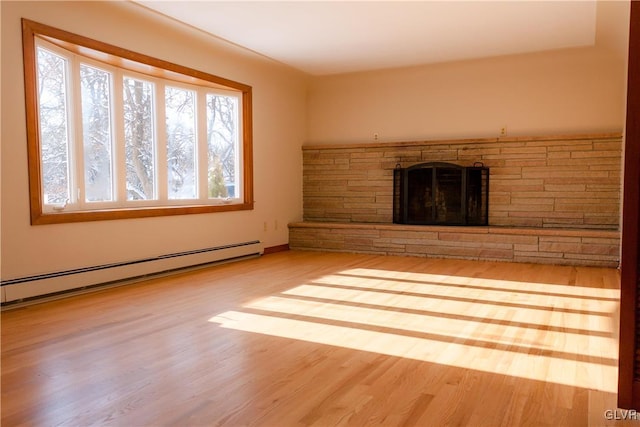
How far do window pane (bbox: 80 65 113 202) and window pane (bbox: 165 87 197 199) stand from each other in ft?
2.31

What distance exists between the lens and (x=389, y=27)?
454 cm

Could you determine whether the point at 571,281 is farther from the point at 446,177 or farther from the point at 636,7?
the point at 636,7

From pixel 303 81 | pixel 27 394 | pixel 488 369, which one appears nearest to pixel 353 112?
pixel 303 81

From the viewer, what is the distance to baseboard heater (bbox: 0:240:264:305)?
341 cm

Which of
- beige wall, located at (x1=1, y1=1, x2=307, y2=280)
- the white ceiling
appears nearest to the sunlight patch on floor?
beige wall, located at (x1=1, y1=1, x2=307, y2=280)

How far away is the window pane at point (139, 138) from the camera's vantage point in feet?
14.8

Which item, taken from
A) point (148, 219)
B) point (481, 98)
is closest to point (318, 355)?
point (148, 219)

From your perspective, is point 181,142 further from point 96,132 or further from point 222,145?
point 96,132

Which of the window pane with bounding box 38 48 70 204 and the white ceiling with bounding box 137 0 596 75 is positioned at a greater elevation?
the white ceiling with bounding box 137 0 596 75

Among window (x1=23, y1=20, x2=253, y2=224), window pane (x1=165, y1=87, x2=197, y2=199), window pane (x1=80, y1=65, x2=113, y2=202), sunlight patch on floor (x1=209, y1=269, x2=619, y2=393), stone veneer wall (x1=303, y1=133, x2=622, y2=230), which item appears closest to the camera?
sunlight patch on floor (x1=209, y1=269, x2=619, y2=393)

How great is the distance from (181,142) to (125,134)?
2.38ft

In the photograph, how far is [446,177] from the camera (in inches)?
239

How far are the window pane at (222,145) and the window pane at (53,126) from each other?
67.1 inches

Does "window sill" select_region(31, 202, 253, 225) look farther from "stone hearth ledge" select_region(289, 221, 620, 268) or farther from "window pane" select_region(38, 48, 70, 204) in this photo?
"stone hearth ledge" select_region(289, 221, 620, 268)
